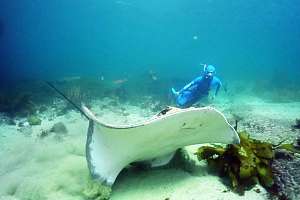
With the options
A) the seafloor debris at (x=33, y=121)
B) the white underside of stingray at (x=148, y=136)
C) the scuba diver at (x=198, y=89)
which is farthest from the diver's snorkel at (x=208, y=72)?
the white underside of stingray at (x=148, y=136)

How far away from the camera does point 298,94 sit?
73.3 ft

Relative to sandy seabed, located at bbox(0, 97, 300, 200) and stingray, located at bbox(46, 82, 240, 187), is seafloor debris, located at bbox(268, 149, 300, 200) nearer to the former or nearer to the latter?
sandy seabed, located at bbox(0, 97, 300, 200)

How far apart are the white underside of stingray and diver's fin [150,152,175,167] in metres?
0.30

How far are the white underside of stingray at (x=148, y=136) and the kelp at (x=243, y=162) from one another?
1.68ft

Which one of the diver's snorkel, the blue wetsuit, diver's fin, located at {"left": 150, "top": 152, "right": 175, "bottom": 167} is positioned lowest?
the blue wetsuit

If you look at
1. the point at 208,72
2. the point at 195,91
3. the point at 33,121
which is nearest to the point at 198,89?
the point at 195,91

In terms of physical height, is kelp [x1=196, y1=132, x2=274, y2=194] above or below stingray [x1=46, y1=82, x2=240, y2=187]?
below

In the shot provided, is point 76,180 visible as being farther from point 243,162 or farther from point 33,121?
point 33,121

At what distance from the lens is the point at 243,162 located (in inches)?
181

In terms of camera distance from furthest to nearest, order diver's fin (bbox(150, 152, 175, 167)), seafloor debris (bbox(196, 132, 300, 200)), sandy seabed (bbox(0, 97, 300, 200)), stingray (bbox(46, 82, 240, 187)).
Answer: diver's fin (bbox(150, 152, 175, 167)) < seafloor debris (bbox(196, 132, 300, 200)) < sandy seabed (bbox(0, 97, 300, 200)) < stingray (bbox(46, 82, 240, 187))

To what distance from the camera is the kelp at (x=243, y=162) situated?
14.6 ft

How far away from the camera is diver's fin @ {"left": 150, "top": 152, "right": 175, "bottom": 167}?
466cm

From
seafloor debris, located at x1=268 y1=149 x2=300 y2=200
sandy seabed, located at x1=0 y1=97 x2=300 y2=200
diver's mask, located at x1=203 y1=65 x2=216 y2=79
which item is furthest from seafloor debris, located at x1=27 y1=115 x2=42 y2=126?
seafloor debris, located at x1=268 y1=149 x2=300 y2=200

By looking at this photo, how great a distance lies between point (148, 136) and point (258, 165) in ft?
6.74
